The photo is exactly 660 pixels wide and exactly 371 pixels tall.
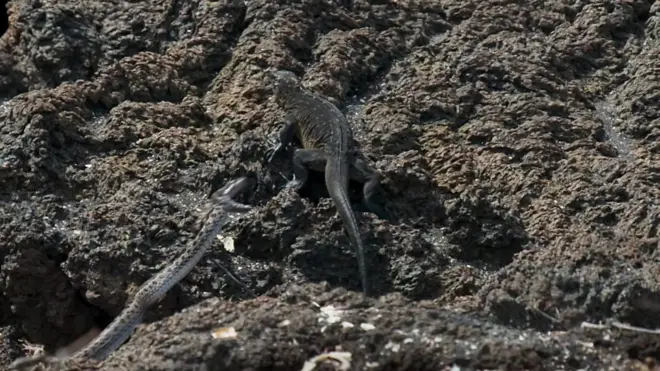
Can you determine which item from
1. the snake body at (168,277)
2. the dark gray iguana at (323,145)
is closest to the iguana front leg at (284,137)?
the dark gray iguana at (323,145)

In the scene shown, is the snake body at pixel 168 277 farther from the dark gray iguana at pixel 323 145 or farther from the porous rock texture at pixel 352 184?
the dark gray iguana at pixel 323 145

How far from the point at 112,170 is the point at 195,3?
1.42 metres

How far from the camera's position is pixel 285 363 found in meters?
3.99

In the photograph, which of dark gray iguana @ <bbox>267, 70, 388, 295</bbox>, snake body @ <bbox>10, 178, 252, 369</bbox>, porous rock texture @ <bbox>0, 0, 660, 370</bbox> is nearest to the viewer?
porous rock texture @ <bbox>0, 0, 660, 370</bbox>

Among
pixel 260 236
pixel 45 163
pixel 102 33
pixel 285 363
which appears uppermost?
pixel 102 33

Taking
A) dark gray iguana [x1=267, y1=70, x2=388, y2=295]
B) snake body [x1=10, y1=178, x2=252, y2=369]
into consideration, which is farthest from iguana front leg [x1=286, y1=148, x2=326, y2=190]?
snake body [x1=10, y1=178, x2=252, y2=369]

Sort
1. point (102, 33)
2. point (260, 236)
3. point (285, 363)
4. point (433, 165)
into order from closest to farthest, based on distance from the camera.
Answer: point (285, 363) → point (260, 236) → point (433, 165) → point (102, 33)

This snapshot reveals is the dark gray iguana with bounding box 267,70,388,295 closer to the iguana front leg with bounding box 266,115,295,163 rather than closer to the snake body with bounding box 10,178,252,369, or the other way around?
the iguana front leg with bounding box 266,115,295,163

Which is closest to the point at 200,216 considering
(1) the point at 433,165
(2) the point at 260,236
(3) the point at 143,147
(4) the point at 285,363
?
(2) the point at 260,236

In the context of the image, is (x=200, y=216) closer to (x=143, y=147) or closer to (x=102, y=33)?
(x=143, y=147)

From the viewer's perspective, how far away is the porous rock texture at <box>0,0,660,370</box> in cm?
417

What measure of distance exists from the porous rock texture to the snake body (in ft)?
0.33

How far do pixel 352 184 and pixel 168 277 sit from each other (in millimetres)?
1135

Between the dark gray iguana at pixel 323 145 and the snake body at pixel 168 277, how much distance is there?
12.3 inches
